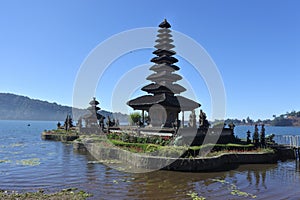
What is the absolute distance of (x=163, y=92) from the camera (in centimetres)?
3353

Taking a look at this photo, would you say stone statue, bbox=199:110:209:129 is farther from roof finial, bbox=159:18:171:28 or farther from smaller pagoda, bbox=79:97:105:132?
smaller pagoda, bbox=79:97:105:132

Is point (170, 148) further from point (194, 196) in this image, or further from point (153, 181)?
point (194, 196)

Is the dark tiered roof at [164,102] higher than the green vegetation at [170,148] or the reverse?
higher

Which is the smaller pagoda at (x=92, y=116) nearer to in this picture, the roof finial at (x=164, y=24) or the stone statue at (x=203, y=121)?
the roof finial at (x=164, y=24)

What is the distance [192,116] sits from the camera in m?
26.2

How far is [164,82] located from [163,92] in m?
1.81

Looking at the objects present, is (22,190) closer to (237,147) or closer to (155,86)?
(237,147)

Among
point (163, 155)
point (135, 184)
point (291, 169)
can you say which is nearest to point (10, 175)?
point (135, 184)

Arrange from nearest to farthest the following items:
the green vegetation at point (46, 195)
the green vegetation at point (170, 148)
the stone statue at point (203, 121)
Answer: the green vegetation at point (46, 195)
the green vegetation at point (170, 148)
the stone statue at point (203, 121)

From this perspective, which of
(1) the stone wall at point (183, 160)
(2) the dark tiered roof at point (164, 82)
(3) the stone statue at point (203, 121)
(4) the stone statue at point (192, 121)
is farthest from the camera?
(2) the dark tiered roof at point (164, 82)

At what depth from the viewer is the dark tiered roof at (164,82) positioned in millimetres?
31925

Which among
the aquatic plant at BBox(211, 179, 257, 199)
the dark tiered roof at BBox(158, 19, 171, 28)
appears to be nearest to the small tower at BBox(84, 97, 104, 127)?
the dark tiered roof at BBox(158, 19, 171, 28)

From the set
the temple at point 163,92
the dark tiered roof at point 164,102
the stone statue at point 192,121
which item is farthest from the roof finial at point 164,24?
the stone statue at point 192,121

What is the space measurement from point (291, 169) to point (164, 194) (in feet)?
49.0
